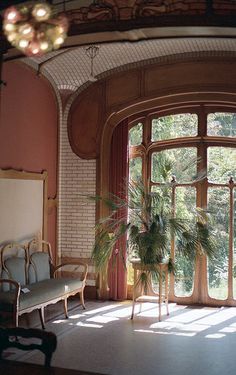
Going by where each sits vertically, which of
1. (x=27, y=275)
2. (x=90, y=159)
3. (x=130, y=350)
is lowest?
(x=130, y=350)

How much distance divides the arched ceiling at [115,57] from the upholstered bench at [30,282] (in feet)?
8.33

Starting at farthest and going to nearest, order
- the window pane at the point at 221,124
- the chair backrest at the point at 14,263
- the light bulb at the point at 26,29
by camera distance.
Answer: the window pane at the point at 221,124
the chair backrest at the point at 14,263
the light bulb at the point at 26,29

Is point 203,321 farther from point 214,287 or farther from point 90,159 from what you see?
point 90,159

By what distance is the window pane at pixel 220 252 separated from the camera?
8.02 meters

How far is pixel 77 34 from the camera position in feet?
16.0

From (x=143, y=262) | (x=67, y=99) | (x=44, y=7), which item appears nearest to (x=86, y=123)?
(x=67, y=99)

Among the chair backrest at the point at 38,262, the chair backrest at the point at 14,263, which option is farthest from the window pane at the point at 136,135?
the chair backrest at the point at 14,263

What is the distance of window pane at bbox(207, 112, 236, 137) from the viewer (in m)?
8.12

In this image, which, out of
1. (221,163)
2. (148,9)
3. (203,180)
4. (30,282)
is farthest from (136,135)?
(148,9)

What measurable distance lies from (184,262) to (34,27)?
5591 mm

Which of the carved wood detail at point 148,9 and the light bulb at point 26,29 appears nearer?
the light bulb at point 26,29

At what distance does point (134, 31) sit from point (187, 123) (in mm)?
3646

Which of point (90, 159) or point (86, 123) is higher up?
point (86, 123)

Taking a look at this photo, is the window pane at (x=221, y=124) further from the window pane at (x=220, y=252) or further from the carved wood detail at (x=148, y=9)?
the carved wood detail at (x=148, y=9)
